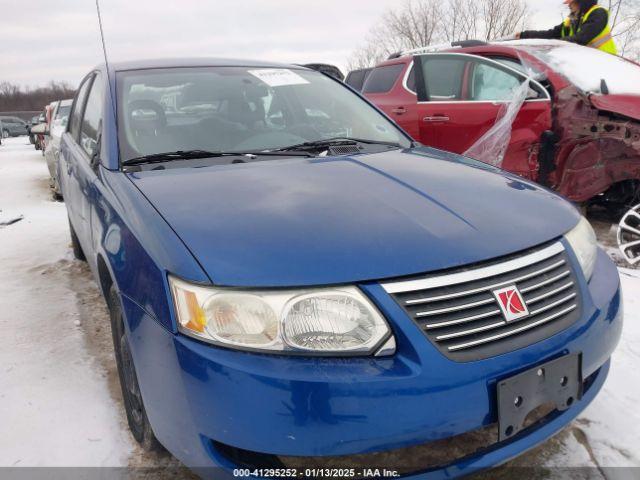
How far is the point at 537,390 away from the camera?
1.39m

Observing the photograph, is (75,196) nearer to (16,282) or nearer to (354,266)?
(16,282)

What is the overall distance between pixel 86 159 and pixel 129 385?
1290 millimetres

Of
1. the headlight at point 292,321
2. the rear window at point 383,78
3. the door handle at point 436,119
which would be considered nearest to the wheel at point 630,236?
the door handle at point 436,119

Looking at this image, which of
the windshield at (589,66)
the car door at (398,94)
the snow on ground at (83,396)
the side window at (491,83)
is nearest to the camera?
the snow on ground at (83,396)

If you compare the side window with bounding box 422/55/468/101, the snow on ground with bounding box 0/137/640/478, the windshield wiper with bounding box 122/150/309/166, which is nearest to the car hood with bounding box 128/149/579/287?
the windshield wiper with bounding box 122/150/309/166

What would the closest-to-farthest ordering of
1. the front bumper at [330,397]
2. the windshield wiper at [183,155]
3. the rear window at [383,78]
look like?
1. the front bumper at [330,397]
2. the windshield wiper at [183,155]
3. the rear window at [383,78]

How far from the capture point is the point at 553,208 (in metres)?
1.82

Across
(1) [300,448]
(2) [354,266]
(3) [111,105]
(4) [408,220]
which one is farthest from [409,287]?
(3) [111,105]

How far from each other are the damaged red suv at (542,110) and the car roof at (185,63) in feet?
7.33

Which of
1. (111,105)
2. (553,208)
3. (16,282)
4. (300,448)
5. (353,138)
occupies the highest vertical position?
(111,105)

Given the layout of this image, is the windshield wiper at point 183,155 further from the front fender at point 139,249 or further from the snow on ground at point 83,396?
the snow on ground at point 83,396

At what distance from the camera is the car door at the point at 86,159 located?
2.41 m

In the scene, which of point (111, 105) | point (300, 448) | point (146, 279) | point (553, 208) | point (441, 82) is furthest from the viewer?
point (441, 82)

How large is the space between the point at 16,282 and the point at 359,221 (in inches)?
136
